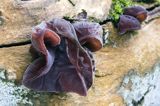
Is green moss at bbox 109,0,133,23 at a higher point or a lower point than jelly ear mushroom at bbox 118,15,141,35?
higher

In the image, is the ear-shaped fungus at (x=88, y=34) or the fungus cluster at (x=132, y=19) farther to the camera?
the fungus cluster at (x=132, y=19)

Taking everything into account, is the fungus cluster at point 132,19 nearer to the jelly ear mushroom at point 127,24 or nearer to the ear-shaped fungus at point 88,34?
the jelly ear mushroom at point 127,24

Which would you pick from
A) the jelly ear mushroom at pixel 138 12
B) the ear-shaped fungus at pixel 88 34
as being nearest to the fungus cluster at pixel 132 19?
the jelly ear mushroom at pixel 138 12

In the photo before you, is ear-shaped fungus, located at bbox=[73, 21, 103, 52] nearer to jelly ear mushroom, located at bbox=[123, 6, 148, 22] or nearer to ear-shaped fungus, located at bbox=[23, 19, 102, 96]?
ear-shaped fungus, located at bbox=[23, 19, 102, 96]

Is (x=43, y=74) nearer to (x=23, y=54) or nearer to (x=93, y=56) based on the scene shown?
(x=23, y=54)

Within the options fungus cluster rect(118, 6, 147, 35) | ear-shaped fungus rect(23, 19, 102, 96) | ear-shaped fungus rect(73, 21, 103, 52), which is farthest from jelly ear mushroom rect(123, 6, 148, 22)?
ear-shaped fungus rect(23, 19, 102, 96)

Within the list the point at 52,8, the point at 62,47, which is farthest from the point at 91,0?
the point at 62,47

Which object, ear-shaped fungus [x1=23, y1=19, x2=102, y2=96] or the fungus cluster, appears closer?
ear-shaped fungus [x1=23, y1=19, x2=102, y2=96]
